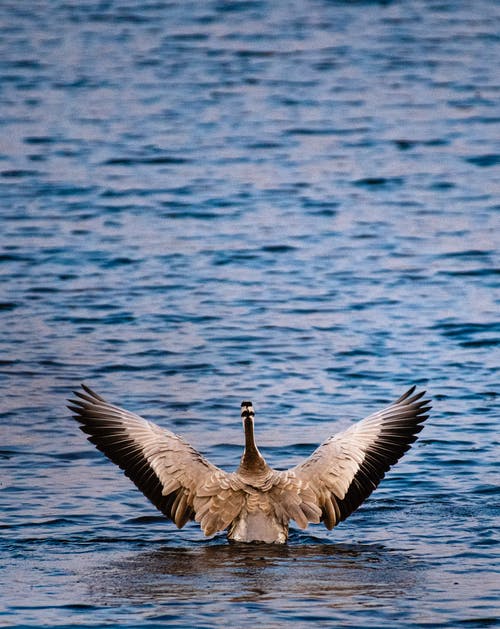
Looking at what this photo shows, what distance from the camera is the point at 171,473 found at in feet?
36.6

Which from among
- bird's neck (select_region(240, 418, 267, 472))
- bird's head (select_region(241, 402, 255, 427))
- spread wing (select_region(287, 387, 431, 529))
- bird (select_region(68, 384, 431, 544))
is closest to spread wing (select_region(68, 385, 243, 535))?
bird (select_region(68, 384, 431, 544))

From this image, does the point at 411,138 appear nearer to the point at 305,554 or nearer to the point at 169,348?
the point at 169,348

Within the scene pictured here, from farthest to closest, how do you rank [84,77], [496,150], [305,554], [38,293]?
1. [84,77]
2. [496,150]
3. [38,293]
4. [305,554]

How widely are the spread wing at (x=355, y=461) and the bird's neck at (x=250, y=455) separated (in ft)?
0.96

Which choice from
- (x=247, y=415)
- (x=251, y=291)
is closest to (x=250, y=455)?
(x=247, y=415)

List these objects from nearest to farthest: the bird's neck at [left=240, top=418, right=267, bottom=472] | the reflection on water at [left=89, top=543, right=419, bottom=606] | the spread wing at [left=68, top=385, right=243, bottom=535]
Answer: the reflection on water at [left=89, top=543, right=419, bottom=606], the bird's neck at [left=240, top=418, right=267, bottom=472], the spread wing at [left=68, top=385, right=243, bottom=535]

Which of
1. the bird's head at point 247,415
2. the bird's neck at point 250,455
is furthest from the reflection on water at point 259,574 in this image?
the bird's head at point 247,415

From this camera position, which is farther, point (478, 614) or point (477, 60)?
point (477, 60)

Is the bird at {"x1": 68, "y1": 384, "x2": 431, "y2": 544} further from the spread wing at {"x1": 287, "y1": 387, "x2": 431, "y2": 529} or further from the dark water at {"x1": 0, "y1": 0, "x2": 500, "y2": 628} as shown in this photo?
the dark water at {"x1": 0, "y1": 0, "x2": 500, "y2": 628}

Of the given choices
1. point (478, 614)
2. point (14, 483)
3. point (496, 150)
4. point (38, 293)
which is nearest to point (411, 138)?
point (496, 150)

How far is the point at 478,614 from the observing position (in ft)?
30.3

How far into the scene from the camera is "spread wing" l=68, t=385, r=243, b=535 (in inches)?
434

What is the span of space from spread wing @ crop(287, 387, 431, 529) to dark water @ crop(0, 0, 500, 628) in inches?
10.4

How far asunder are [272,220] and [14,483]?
381 inches
